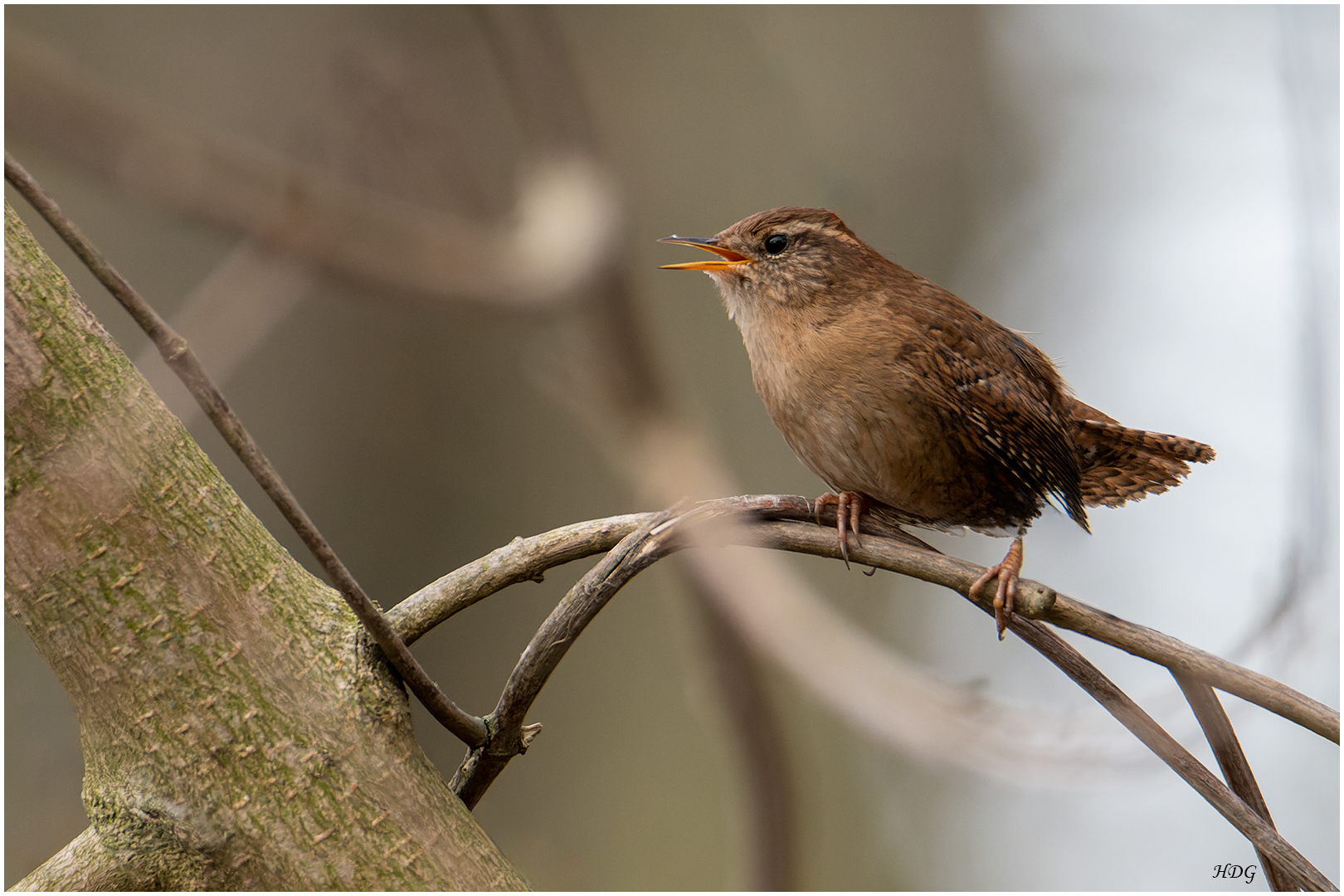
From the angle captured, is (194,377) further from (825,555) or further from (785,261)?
(785,261)

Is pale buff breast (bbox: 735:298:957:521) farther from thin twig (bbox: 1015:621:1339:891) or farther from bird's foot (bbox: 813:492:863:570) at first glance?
thin twig (bbox: 1015:621:1339:891)

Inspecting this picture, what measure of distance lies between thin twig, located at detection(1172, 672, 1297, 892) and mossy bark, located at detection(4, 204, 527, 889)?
0.79m

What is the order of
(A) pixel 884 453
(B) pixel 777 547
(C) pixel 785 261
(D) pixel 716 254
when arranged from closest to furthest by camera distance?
(B) pixel 777 547, (A) pixel 884 453, (C) pixel 785 261, (D) pixel 716 254

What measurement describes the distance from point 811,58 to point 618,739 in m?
2.98

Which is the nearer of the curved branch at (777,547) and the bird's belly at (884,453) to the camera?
the curved branch at (777,547)

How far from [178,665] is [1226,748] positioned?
1147mm

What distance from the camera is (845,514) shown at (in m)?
1.44

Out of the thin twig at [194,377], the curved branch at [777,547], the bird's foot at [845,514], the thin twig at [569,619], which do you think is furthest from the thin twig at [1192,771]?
the thin twig at [194,377]

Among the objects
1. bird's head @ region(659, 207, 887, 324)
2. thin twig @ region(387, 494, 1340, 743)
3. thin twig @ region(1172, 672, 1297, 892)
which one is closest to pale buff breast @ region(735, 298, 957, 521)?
bird's head @ region(659, 207, 887, 324)

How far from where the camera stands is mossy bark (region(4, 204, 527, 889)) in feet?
3.27

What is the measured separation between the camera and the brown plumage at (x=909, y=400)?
176 centimetres

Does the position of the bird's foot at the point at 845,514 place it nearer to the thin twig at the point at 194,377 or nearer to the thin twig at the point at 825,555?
the thin twig at the point at 825,555

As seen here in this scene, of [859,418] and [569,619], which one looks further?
[859,418]

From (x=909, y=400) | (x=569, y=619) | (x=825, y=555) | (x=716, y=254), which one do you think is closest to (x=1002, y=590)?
(x=825, y=555)
